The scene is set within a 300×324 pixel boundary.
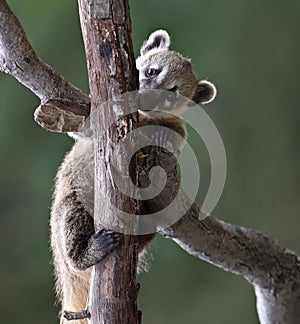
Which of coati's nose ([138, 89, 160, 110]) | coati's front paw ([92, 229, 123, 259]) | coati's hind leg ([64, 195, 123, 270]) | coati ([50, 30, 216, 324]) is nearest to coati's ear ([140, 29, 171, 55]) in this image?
coati ([50, 30, 216, 324])

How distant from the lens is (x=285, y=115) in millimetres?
3037

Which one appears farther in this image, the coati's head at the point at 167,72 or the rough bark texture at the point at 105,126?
the coati's head at the point at 167,72

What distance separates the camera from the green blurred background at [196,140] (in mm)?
2846

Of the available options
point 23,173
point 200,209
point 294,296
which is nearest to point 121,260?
point 200,209

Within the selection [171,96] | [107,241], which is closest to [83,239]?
[107,241]

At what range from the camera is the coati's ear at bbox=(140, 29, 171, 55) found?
2.17 metres

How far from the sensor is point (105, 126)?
58.7 inches

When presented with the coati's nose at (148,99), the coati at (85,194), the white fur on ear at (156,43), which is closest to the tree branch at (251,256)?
the coati at (85,194)

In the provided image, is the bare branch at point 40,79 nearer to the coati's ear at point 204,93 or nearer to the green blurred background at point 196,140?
the coati's ear at point 204,93

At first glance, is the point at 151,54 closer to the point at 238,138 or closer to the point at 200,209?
the point at 200,209

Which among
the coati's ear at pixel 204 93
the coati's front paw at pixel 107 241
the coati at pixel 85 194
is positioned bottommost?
the coati's front paw at pixel 107 241

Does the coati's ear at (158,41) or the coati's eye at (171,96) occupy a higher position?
the coati's ear at (158,41)

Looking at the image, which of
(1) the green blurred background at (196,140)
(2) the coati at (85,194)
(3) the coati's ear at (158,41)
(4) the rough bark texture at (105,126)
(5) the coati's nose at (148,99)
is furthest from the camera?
(1) the green blurred background at (196,140)

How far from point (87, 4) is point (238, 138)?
1.68m
